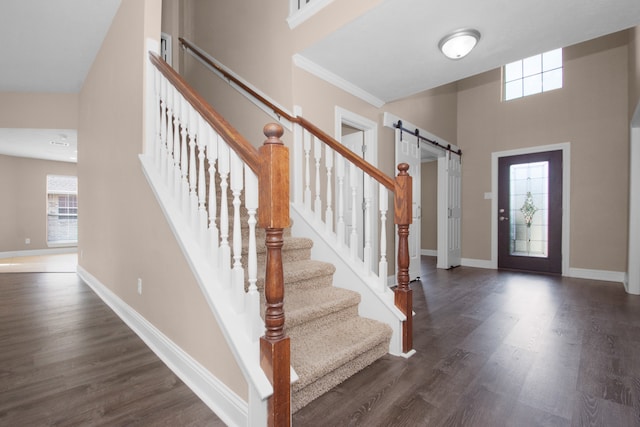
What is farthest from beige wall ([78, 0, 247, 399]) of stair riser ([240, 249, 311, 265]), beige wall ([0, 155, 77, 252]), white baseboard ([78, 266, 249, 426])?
beige wall ([0, 155, 77, 252])

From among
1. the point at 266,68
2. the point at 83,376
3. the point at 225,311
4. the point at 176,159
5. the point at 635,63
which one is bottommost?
the point at 83,376

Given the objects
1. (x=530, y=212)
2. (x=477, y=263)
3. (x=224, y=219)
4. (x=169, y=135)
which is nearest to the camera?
(x=224, y=219)

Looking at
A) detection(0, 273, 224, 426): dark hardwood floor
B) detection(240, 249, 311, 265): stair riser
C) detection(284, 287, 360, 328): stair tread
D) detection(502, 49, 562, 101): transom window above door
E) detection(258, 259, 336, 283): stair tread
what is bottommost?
detection(0, 273, 224, 426): dark hardwood floor

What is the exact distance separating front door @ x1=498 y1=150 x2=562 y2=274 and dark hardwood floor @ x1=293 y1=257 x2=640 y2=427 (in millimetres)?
1714

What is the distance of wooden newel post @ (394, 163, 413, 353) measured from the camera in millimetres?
2016

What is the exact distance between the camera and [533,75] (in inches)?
199

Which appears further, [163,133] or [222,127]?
[163,133]

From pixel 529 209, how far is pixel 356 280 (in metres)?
4.18

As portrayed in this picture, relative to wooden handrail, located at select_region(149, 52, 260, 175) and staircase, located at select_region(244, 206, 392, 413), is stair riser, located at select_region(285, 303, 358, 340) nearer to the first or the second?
staircase, located at select_region(244, 206, 392, 413)

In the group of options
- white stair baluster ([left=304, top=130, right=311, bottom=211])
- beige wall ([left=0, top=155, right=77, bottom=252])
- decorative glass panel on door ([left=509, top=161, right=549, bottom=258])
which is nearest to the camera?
white stair baluster ([left=304, top=130, right=311, bottom=211])

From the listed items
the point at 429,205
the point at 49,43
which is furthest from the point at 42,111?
the point at 429,205

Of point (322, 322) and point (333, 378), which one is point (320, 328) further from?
point (333, 378)

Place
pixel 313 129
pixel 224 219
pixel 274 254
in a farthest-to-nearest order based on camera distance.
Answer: pixel 313 129
pixel 224 219
pixel 274 254

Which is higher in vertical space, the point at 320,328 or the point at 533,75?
the point at 533,75
